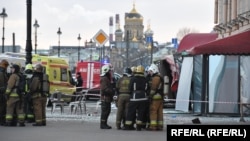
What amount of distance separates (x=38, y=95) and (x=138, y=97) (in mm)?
3108

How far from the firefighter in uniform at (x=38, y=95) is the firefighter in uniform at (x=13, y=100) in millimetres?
402

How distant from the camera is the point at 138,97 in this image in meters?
15.1

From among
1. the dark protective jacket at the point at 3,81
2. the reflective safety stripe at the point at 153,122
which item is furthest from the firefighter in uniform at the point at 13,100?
the reflective safety stripe at the point at 153,122

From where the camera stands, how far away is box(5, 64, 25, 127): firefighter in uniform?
15883 millimetres

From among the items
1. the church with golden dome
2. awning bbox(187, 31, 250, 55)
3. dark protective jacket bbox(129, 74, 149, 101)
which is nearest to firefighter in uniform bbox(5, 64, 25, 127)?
dark protective jacket bbox(129, 74, 149, 101)

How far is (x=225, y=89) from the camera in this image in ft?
68.9

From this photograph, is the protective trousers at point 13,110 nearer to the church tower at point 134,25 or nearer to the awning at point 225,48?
the awning at point 225,48

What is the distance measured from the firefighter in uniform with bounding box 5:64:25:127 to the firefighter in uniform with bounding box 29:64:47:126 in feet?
1.32

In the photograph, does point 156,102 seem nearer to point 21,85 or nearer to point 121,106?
point 121,106

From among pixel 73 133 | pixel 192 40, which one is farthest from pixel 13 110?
pixel 192 40

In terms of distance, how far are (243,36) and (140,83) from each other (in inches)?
275

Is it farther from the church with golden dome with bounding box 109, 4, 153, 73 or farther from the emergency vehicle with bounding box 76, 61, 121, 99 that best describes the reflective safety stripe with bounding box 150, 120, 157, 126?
the church with golden dome with bounding box 109, 4, 153, 73

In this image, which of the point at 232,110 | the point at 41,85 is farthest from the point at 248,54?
the point at 41,85

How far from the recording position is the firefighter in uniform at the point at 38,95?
52.6 ft
